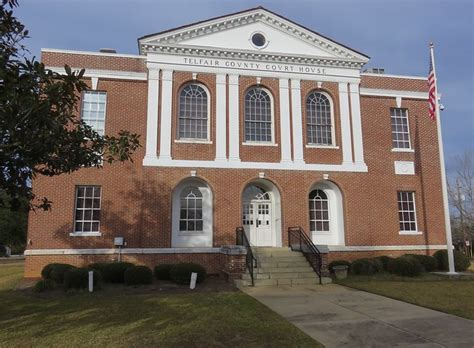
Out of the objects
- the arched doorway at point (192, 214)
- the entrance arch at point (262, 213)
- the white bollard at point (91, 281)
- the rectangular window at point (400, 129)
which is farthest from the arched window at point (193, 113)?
the rectangular window at point (400, 129)

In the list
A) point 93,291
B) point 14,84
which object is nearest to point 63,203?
point 93,291

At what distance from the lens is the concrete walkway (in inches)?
298

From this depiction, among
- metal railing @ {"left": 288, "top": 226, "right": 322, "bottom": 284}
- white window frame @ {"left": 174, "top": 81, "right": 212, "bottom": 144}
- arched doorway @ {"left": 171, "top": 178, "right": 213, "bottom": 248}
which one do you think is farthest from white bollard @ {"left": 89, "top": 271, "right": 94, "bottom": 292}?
metal railing @ {"left": 288, "top": 226, "right": 322, "bottom": 284}

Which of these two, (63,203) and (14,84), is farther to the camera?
(63,203)

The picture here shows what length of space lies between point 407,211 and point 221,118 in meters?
10.3

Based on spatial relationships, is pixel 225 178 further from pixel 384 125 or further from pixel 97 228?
pixel 384 125

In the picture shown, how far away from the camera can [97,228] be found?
18.1 metres

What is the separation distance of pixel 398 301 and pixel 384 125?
11868 mm

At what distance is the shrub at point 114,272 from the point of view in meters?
15.7

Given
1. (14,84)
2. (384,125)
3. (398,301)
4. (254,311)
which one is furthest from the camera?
(384,125)

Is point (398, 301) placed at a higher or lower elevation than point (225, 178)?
lower

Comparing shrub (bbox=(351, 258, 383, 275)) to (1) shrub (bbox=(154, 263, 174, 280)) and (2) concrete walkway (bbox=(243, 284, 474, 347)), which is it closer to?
(2) concrete walkway (bbox=(243, 284, 474, 347))

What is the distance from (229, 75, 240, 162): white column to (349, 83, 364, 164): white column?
18.8ft

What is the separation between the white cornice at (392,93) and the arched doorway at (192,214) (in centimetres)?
944
